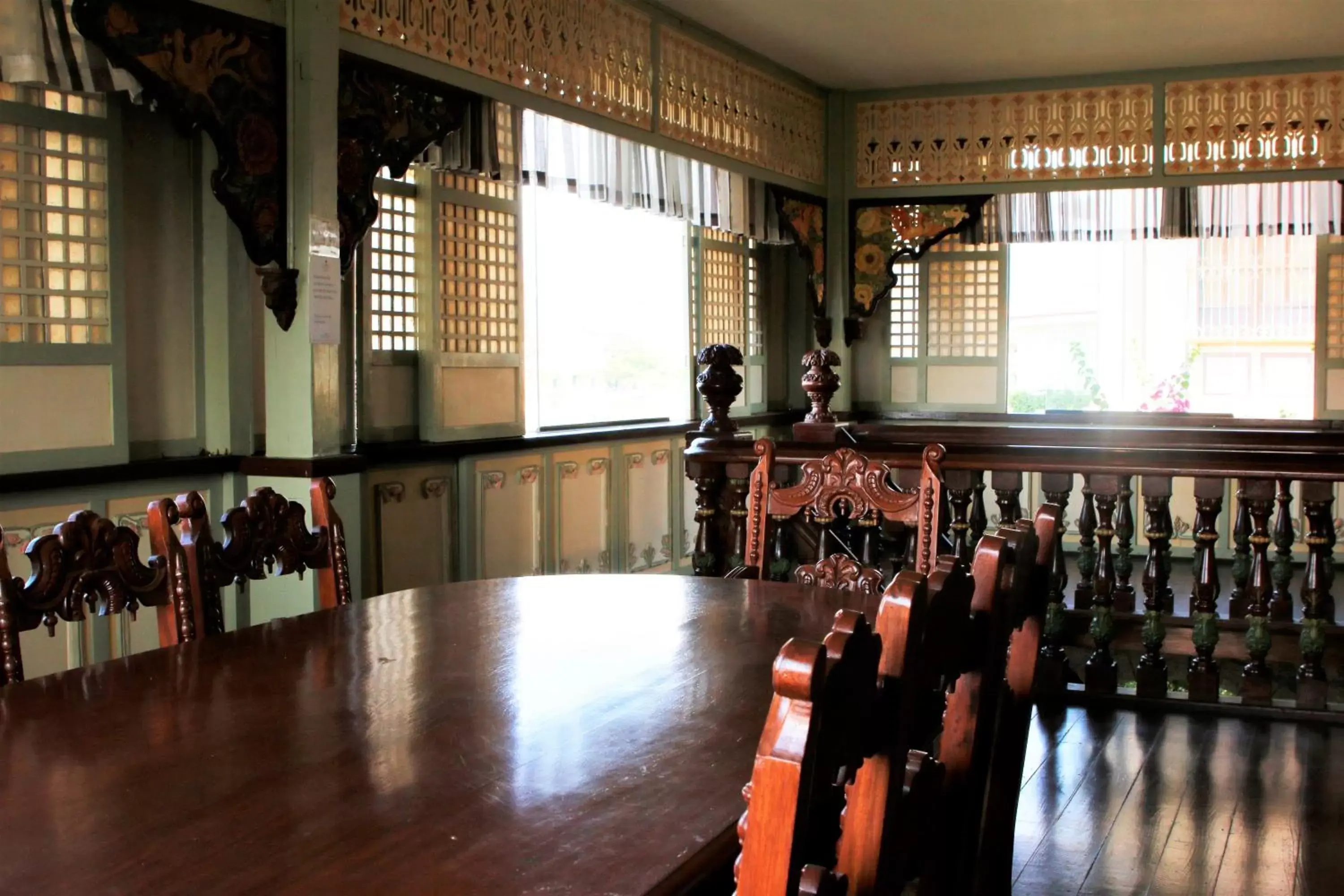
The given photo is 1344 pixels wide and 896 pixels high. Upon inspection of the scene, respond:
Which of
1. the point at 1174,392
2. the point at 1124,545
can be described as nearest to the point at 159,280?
the point at 1124,545

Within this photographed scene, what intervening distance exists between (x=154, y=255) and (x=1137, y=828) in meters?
3.48

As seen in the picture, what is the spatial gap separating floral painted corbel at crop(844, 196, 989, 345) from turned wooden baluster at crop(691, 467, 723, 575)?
4.35 meters

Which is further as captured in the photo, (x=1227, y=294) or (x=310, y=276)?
(x=1227, y=294)

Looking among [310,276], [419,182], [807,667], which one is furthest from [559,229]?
[807,667]

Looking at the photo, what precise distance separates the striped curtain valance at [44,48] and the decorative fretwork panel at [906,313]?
6163 mm

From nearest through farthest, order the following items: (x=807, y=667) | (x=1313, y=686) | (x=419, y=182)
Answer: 1. (x=807, y=667)
2. (x=1313, y=686)
3. (x=419, y=182)

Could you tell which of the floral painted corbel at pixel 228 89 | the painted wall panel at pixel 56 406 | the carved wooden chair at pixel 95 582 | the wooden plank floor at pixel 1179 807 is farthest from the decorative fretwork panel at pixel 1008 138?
the carved wooden chair at pixel 95 582

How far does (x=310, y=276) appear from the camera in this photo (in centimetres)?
412

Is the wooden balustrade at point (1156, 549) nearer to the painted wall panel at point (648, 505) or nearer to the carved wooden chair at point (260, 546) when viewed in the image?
the carved wooden chair at point (260, 546)

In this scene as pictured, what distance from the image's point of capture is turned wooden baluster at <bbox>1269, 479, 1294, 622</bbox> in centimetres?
385

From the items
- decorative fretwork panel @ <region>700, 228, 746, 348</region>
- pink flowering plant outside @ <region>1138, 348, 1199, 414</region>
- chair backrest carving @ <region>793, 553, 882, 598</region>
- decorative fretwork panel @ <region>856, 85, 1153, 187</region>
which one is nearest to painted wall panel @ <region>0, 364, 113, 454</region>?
chair backrest carving @ <region>793, 553, 882, 598</region>

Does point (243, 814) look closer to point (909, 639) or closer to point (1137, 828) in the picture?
point (909, 639)

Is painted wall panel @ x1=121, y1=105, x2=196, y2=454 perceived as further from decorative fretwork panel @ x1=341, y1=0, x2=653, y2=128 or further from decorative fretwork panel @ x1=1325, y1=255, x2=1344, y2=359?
decorative fretwork panel @ x1=1325, y1=255, x2=1344, y2=359

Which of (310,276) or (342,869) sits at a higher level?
(310,276)
